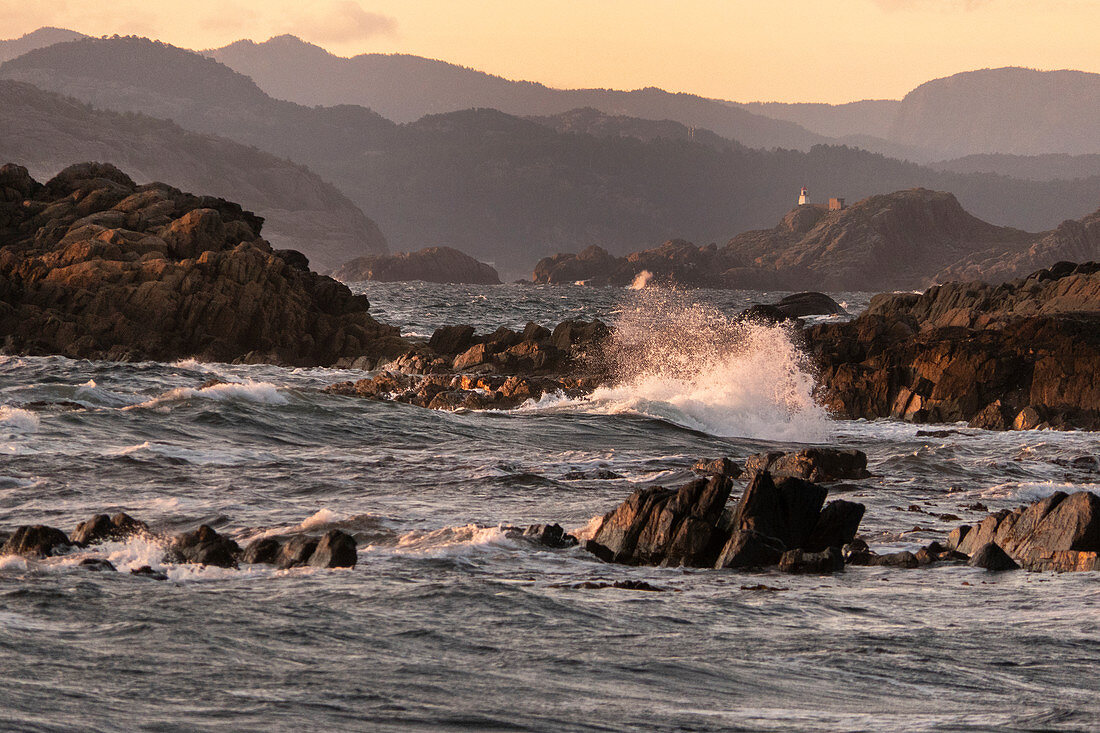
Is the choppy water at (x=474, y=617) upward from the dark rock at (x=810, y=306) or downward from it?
downward

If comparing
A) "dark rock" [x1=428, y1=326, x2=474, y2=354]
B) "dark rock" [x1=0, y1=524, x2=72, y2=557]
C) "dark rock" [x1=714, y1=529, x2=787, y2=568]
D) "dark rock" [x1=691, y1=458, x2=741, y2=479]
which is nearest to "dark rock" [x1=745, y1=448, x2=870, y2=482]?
"dark rock" [x1=691, y1=458, x2=741, y2=479]

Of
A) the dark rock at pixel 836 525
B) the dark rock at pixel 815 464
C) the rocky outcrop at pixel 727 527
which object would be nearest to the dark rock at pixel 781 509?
the rocky outcrop at pixel 727 527

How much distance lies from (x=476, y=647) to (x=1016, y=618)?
5.16m

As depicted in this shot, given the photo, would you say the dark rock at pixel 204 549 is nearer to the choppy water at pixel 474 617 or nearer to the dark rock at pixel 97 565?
the choppy water at pixel 474 617

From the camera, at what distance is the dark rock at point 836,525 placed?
13.2 m

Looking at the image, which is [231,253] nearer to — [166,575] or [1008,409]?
[1008,409]

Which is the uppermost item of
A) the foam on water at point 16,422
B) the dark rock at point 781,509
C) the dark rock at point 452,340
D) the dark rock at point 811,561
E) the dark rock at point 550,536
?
the dark rock at point 452,340

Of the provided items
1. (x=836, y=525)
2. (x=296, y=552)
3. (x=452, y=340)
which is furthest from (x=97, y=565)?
(x=452, y=340)

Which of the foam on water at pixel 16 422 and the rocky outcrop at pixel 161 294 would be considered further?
the rocky outcrop at pixel 161 294

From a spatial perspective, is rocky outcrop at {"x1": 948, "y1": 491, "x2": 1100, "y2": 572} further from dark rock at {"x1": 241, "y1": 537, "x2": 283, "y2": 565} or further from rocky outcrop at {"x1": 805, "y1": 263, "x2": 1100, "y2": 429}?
rocky outcrop at {"x1": 805, "y1": 263, "x2": 1100, "y2": 429}

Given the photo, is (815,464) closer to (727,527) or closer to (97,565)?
(727,527)

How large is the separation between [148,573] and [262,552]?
49.2 inches

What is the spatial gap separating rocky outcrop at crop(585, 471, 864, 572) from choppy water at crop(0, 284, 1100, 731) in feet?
1.32

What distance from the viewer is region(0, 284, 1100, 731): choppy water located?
7.25 metres
